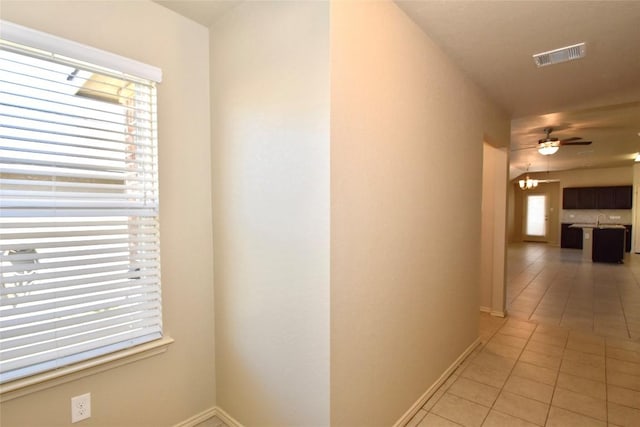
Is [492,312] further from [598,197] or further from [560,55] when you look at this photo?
[598,197]

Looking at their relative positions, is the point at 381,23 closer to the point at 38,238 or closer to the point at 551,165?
the point at 38,238

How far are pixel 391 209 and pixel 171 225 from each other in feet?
4.35

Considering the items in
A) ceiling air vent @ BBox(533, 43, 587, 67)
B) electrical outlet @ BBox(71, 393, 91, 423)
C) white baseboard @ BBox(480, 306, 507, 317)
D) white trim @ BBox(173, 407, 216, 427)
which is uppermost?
ceiling air vent @ BBox(533, 43, 587, 67)

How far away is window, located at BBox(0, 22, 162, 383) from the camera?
4.66 feet

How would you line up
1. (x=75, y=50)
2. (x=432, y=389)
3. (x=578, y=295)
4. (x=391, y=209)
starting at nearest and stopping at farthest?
(x=75, y=50), (x=391, y=209), (x=432, y=389), (x=578, y=295)

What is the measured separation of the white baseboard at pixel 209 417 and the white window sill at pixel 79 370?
0.54m

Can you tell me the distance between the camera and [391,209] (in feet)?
5.99

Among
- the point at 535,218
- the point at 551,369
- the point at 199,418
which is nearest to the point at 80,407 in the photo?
the point at 199,418

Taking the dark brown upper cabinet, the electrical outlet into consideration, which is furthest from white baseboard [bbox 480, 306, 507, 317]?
the dark brown upper cabinet

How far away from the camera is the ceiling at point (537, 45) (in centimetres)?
183

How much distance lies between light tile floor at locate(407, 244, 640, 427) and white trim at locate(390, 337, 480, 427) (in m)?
0.03

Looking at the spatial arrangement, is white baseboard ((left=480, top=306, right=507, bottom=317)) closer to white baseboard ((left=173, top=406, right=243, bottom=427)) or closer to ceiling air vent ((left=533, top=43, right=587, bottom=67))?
ceiling air vent ((left=533, top=43, right=587, bottom=67))

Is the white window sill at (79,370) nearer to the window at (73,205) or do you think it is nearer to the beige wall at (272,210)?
the window at (73,205)

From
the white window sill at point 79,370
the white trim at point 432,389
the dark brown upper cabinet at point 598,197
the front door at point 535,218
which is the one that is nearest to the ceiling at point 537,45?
the white window sill at point 79,370
